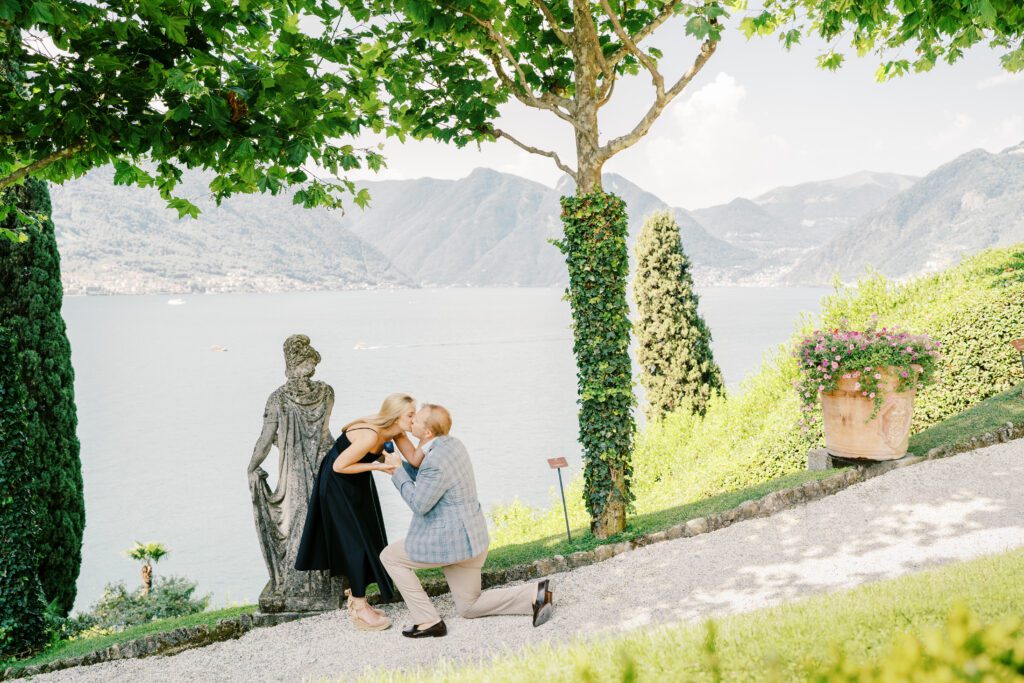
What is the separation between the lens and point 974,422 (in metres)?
8.71

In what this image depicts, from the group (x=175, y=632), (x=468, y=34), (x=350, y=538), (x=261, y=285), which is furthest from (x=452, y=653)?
(x=261, y=285)

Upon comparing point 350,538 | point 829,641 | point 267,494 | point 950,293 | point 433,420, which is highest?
point 950,293

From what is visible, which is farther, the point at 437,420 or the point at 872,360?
the point at 872,360

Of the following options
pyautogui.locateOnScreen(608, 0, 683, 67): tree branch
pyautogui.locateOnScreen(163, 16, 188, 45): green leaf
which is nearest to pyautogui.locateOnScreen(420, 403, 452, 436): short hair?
pyautogui.locateOnScreen(163, 16, 188, 45): green leaf

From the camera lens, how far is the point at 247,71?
5598mm

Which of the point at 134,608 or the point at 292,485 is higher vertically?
the point at 292,485

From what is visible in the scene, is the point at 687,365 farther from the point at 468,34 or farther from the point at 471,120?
the point at 468,34

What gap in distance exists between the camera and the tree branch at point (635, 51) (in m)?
6.91

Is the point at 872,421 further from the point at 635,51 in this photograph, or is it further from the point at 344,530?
the point at 344,530

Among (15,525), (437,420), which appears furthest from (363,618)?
(15,525)

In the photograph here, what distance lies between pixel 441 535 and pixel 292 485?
1783 millimetres

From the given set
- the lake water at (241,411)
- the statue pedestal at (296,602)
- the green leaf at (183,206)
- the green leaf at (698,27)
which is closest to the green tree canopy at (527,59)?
the green leaf at (698,27)

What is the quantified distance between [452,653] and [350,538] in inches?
54.4

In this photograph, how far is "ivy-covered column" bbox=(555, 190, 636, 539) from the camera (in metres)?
6.91
